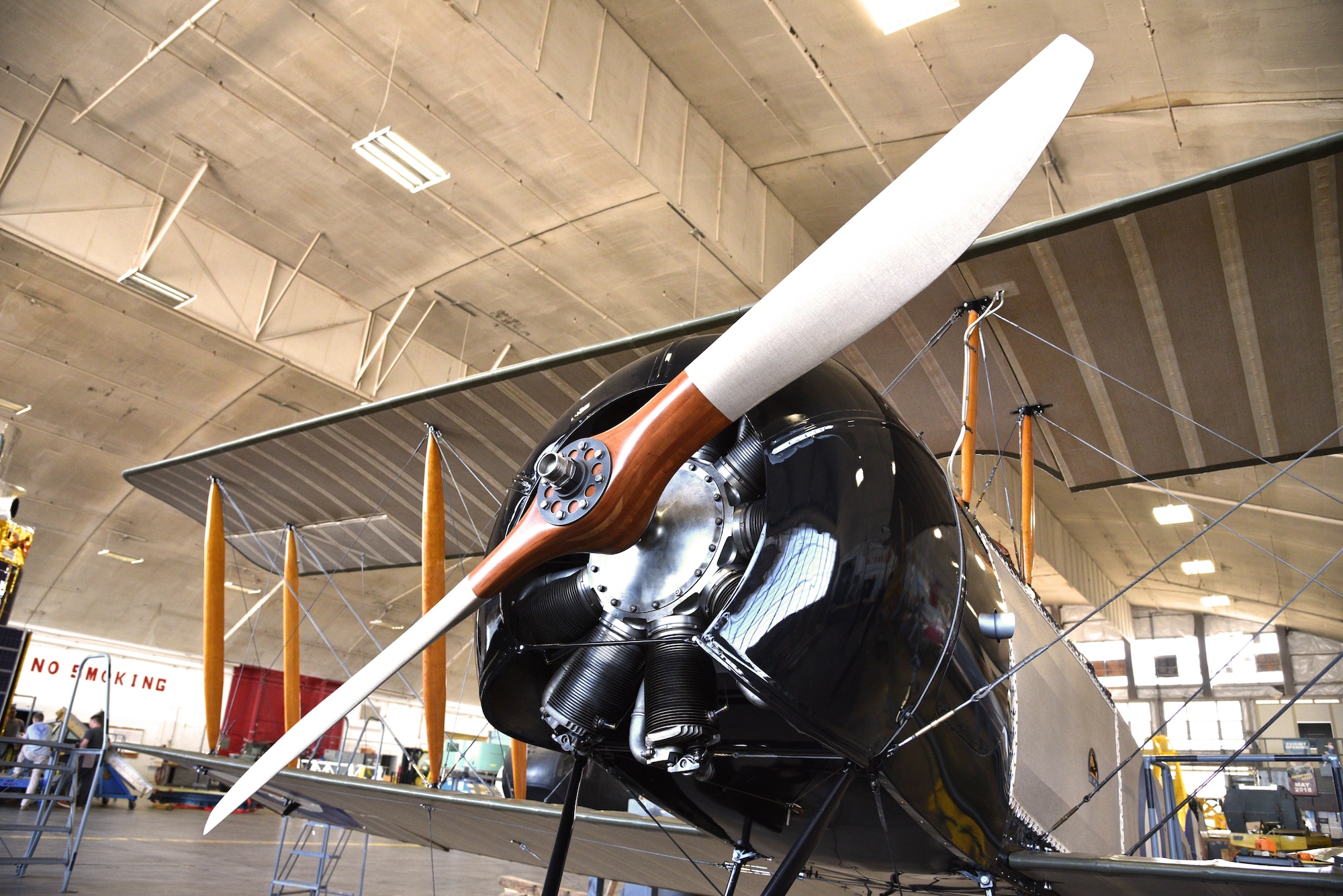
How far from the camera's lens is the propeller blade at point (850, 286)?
1625 millimetres

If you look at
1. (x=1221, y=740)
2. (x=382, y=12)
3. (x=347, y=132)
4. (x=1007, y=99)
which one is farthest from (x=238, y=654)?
(x=1221, y=740)

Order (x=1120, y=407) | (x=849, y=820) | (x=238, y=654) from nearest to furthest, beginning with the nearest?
(x=849, y=820), (x=1120, y=407), (x=238, y=654)

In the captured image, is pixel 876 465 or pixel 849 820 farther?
pixel 849 820

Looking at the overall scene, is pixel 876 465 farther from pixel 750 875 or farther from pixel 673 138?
pixel 673 138

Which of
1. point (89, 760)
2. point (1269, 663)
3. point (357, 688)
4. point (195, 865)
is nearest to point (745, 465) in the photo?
point (357, 688)

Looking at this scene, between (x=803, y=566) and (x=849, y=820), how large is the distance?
0.84m

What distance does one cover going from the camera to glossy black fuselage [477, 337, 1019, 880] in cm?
177

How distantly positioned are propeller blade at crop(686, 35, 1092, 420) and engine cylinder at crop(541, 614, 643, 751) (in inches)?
25.4

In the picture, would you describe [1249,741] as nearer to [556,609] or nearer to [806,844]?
[806,844]

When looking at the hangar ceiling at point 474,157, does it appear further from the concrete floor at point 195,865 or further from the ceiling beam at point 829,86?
the concrete floor at point 195,865

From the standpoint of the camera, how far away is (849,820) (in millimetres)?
2201

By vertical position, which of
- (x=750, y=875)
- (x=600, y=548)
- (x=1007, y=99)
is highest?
(x=1007, y=99)

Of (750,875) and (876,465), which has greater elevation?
(876,465)

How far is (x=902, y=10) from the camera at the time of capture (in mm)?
8508
